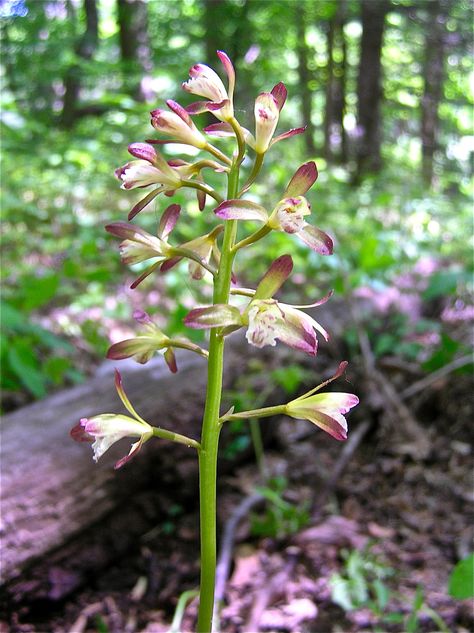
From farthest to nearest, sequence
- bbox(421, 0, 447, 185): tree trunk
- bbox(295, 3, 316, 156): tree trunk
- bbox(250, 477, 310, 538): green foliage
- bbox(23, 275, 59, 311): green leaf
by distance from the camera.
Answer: bbox(295, 3, 316, 156): tree trunk → bbox(421, 0, 447, 185): tree trunk → bbox(23, 275, 59, 311): green leaf → bbox(250, 477, 310, 538): green foliage

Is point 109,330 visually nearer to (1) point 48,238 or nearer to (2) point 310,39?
(1) point 48,238

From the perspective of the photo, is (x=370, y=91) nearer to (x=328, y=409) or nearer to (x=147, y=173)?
(x=147, y=173)

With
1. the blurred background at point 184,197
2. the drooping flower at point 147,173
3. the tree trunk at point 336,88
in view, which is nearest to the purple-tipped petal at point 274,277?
the drooping flower at point 147,173

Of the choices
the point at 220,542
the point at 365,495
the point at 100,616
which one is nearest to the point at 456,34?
the point at 365,495

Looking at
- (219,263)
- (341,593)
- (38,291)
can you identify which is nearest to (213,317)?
(219,263)

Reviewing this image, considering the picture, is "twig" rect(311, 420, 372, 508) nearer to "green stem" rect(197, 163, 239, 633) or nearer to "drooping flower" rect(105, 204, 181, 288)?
"green stem" rect(197, 163, 239, 633)

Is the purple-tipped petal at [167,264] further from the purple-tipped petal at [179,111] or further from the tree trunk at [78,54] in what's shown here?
the tree trunk at [78,54]

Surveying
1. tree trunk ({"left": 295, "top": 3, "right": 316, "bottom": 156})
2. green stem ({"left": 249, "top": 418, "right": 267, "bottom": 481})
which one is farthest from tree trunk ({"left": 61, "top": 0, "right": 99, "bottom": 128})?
green stem ({"left": 249, "top": 418, "right": 267, "bottom": 481})
